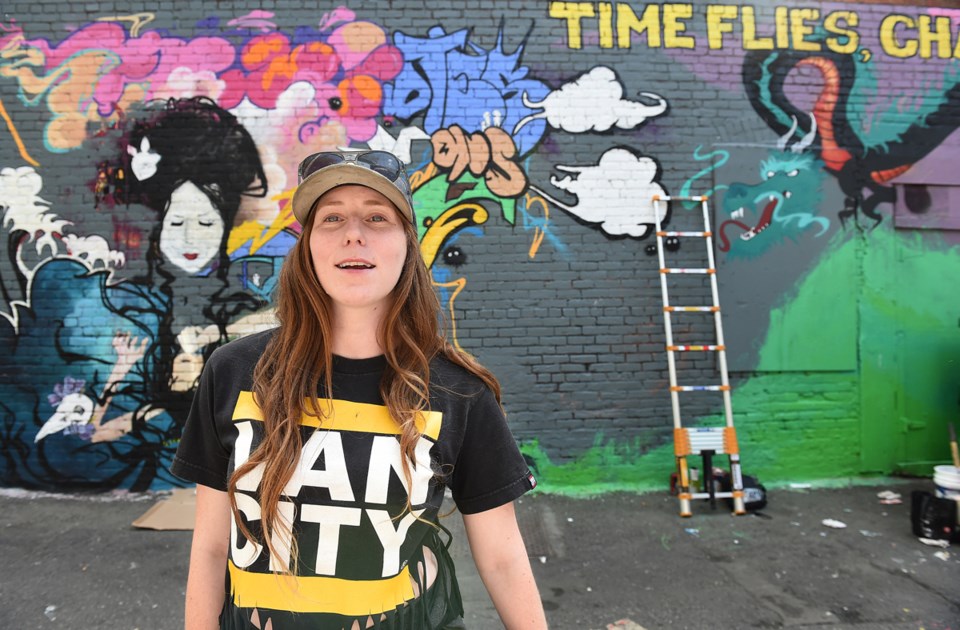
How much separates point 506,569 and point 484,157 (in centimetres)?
425

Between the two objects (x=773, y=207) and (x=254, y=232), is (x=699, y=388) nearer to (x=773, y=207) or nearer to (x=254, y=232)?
(x=773, y=207)

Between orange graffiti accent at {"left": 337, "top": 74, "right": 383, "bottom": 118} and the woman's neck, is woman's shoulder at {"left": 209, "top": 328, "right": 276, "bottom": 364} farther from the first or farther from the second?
orange graffiti accent at {"left": 337, "top": 74, "right": 383, "bottom": 118}

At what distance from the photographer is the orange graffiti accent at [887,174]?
528cm

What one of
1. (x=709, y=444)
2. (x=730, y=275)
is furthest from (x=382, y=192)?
(x=730, y=275)

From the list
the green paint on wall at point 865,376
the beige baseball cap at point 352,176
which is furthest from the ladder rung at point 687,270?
the beige baseball cap at point 352,176

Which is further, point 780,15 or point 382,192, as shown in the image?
point 780,15

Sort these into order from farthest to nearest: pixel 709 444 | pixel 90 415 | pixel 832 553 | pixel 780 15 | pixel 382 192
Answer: pixel 780 15, pixel 90 415, pixel 709 444, pixel 832 553, pixel 382 192

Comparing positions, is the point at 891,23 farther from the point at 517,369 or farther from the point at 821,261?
the point at 517,369

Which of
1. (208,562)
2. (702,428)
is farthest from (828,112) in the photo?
(208,562)

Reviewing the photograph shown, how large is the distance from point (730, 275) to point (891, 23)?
2918 mm

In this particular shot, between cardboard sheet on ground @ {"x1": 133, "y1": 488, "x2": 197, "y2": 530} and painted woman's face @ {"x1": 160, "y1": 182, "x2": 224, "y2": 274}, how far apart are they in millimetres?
1945

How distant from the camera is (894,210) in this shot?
17.3 feet

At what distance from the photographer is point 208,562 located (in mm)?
1336

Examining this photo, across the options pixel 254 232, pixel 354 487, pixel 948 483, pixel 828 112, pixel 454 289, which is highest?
pixel 828 112
